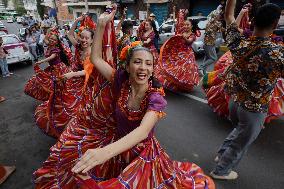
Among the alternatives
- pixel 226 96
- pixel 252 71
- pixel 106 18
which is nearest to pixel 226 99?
pixel 226 96

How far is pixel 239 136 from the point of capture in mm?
2885

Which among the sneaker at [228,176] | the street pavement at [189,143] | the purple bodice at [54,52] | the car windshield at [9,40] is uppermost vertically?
the purple bodice at [54,52]

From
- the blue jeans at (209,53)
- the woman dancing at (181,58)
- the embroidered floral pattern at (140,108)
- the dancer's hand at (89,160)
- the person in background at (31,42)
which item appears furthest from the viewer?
the person in background at (31,42)

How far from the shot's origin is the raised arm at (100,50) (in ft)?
7.37

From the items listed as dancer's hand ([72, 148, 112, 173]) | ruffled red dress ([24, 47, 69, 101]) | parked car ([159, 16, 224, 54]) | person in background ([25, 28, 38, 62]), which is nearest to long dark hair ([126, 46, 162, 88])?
dancer's hand ([72, 148, 112, 173])

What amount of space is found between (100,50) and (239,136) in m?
1.73

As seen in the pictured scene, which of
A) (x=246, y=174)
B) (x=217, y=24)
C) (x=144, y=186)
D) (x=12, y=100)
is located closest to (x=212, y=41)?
(x=217, y=24)

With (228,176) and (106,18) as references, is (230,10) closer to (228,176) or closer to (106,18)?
(106,18)

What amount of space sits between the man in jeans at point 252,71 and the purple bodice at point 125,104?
42.9 inches

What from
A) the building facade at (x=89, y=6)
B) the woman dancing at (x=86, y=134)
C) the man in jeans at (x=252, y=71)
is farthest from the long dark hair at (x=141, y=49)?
the building facade at (x=89, y=6)

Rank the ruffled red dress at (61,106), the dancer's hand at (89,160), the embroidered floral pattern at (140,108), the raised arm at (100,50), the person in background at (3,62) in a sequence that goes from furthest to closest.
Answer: the person in background at (3,62) < the ruffled red dress at (61,106) < the raised arm at (100,50) < the embroidered floral pattern at (140,108) < the dancer's hand at (89,160)

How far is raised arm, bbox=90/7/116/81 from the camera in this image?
225 cm

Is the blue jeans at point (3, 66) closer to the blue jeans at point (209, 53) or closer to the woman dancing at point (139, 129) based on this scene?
the blue jeans at point (209, 53)

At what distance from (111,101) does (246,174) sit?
2144 mm
